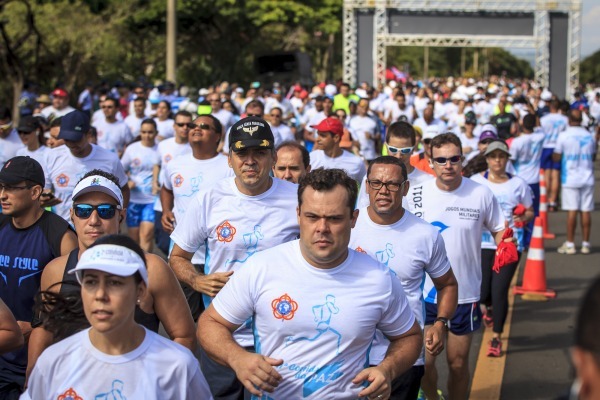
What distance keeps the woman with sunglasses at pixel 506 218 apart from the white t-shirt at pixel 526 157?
4.54m

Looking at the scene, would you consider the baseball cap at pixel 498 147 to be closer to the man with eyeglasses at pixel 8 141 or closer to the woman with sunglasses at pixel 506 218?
the woman with sunglasses at pixel 506 218

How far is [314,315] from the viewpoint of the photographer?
418 centimetres

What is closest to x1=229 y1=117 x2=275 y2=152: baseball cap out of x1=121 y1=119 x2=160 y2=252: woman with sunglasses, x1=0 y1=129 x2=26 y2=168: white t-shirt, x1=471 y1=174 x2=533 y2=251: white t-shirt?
x1=471 y1=174 x2=533 y2=251: white t-shirt

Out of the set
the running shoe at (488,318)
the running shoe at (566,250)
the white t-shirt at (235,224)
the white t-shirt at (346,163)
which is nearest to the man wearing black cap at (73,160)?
the white t-shirt at (346,163)

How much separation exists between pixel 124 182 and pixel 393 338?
5.44 meters

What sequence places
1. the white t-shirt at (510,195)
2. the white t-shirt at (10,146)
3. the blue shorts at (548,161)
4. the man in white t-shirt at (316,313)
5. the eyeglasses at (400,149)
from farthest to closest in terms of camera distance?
1. the blue shorts at (548,161)
2. the white t-shirt at (10,146)
3. the white t-shirt at (510,195)
4. the eyeglasses at (400,149)
5. the man in white t-shirt at (316,313)

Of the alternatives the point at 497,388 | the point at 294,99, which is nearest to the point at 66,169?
the point at 497,388

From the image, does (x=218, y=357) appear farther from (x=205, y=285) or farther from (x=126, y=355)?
(x=205, y=285)

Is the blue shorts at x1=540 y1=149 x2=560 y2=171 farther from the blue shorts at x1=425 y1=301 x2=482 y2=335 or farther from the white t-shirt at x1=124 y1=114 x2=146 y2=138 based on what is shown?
the blue shorts at x1=425 y1=301 x2=482 y2=335

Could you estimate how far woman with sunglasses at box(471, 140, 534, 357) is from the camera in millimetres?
9055

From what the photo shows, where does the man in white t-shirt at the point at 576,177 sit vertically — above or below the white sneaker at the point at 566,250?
above

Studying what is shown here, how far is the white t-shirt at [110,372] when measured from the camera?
3566mm

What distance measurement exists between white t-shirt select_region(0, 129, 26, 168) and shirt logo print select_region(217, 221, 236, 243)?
263 inches

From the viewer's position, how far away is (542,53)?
144ft
